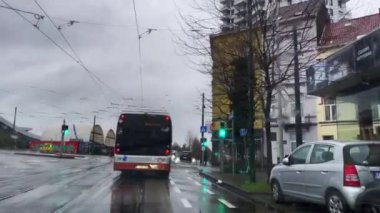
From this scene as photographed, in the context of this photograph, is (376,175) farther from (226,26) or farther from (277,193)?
(226,26)

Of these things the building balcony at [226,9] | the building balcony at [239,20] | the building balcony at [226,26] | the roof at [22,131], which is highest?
the roof at [22,131]

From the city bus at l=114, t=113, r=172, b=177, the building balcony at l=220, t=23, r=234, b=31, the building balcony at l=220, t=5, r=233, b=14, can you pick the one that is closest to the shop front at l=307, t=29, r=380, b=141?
the building balcony at l=220, t=23, r=234, b=31

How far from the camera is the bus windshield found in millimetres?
23484

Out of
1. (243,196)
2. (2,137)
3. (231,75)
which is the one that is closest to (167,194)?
(243,196)

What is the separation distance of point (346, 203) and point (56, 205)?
22.7 ft

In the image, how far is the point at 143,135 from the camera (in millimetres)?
23656

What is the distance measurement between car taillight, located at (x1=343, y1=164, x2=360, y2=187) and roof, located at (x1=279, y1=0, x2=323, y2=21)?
7522 mm

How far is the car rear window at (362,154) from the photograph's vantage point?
32.9ft

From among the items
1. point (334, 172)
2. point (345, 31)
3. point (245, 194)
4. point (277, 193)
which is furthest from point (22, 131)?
point (334, 172)

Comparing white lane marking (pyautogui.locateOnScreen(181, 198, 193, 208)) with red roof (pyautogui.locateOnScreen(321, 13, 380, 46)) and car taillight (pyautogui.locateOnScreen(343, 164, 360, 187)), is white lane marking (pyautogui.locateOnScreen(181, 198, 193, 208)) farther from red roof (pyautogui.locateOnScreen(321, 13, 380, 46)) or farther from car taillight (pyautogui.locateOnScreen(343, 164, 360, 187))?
red roof (pyautogui.locateOnScreen(321, 13, 380, 46))

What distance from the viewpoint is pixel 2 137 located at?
9188cm

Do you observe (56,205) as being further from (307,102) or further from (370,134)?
(307,102)

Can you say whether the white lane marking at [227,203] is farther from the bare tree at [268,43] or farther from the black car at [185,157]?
the black car at [185,157]

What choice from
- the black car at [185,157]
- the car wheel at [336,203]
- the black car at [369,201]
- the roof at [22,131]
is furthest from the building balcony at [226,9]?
the roof at [22,131]
